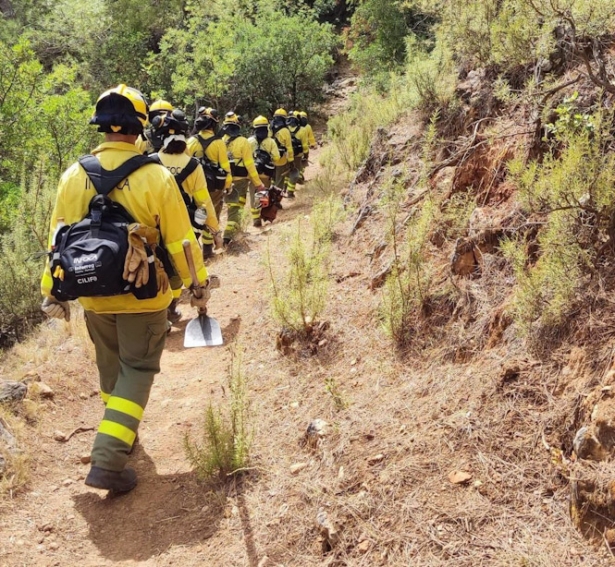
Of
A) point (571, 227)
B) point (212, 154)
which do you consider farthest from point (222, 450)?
point (212, 154)

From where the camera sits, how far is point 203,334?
4016 mm

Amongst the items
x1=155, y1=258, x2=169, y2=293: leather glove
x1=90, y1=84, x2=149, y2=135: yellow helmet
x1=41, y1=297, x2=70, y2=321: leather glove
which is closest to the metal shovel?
x1=155, y1=258, x2=169, y2=293: leather glove

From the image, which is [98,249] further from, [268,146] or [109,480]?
[268,146]

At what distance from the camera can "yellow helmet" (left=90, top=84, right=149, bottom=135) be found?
3.27 metres

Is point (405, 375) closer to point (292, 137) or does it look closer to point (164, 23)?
point (292, 137)

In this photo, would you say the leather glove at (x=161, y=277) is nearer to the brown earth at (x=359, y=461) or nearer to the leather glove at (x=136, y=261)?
the leather glove at (x=136, y=261)

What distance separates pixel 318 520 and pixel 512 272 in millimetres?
2074

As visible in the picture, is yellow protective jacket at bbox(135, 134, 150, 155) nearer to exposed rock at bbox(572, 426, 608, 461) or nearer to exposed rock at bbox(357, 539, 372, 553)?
exposed rock at bbox(357, 539, 372, 553)

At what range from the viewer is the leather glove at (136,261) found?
3.03 metres

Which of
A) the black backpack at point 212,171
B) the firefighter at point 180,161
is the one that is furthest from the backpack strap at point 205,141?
the firefighter at point 180,161

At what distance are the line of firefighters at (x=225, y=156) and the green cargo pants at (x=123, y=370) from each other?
1.46m

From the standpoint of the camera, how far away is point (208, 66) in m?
17.6

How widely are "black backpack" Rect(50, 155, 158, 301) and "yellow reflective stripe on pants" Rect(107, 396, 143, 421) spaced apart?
62 centimetres

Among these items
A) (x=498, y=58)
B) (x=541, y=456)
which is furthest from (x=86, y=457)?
(x=498, y=58)
